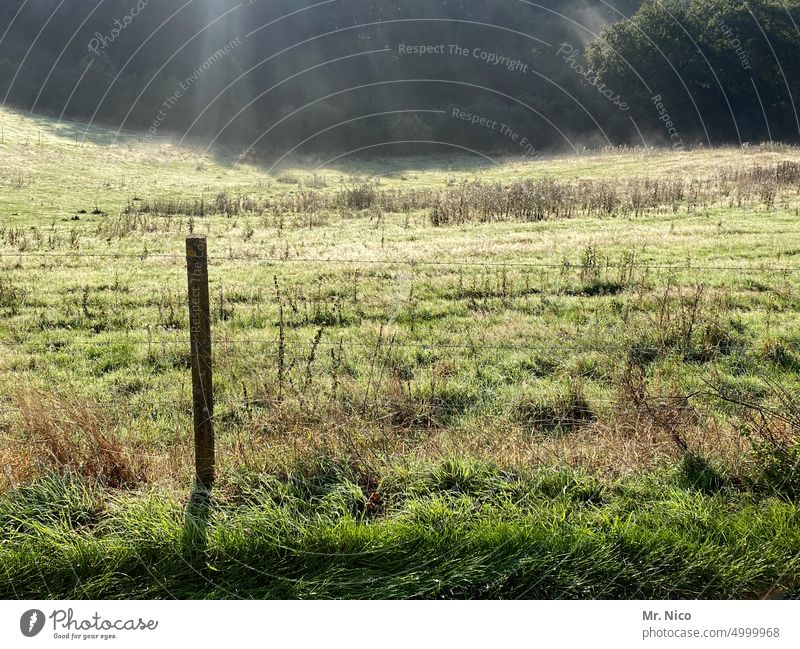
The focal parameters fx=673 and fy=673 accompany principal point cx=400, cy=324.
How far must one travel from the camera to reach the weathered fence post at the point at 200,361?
5.11m

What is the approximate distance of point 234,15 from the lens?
196ft

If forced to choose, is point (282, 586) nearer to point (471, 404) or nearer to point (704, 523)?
point (704, 523)

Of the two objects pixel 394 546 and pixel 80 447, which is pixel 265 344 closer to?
pixel 80 447

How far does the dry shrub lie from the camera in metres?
5.13

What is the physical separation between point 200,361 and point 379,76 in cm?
6211

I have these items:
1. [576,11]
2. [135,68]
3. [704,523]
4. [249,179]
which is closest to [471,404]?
[704,523]

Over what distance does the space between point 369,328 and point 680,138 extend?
6008 centimetres

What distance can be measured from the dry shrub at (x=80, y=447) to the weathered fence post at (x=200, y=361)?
492mm
